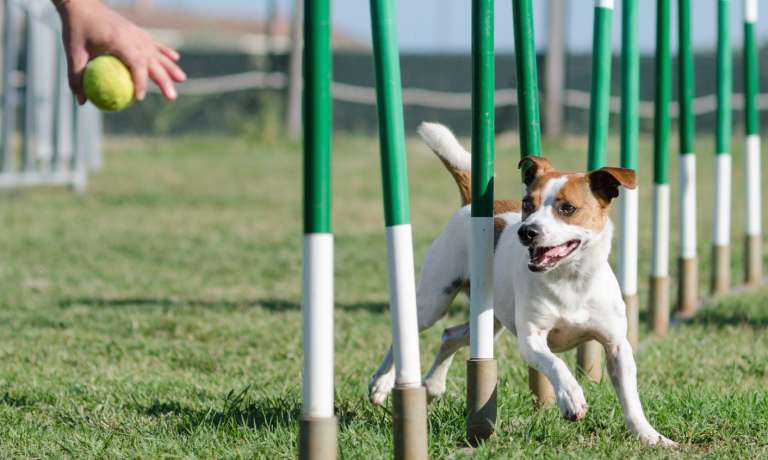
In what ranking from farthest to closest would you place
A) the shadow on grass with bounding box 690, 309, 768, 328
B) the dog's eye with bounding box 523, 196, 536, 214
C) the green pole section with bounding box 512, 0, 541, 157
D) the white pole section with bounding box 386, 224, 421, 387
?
1. the shadow on grass with bounding box 690, 309, 768, 328
2. the dog's eye with bounding box 523, 196, 536, 214
3. the green pole section with bounding box 512, 0, 541, 157
4. the white pole section with bounding box 386, 224, 421, 387

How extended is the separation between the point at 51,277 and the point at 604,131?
497cm

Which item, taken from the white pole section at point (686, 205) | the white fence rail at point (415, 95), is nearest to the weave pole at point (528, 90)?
the white pole section at point (686, 205)

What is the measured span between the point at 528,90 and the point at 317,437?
1628mm

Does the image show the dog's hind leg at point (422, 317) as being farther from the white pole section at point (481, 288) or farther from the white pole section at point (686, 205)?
the white pole section at point (686, 205)

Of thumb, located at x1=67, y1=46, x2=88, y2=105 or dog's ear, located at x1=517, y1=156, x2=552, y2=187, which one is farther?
dog's ear, located at x1=517, y1=156, x2=552, y2=187

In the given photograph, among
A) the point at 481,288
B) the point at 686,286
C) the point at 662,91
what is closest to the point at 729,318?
the point at 686,286

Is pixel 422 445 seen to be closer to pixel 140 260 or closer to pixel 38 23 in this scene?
pixel 140 260

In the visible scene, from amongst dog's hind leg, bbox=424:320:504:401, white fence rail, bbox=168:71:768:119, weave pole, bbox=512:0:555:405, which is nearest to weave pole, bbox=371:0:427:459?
weave pole, bbox=512:0:555:405

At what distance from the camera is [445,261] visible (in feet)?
16.2

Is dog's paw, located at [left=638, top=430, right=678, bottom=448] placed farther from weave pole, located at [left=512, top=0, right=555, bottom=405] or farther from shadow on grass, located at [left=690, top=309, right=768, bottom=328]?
shadow on grass, located at [left=690, top=309, right=768, bottom=328]

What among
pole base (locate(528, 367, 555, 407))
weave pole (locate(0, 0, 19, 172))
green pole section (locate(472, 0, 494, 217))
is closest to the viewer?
green pole section (locate(472, 0, 494, 217))

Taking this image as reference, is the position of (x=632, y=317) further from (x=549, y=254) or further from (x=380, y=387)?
(x=549, y=254)

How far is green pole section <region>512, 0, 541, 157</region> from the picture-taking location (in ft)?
14.3

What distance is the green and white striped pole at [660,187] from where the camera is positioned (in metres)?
6.29
